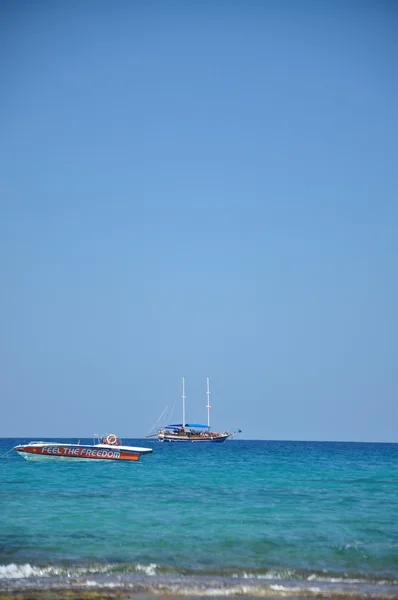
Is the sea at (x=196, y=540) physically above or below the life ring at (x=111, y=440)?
below

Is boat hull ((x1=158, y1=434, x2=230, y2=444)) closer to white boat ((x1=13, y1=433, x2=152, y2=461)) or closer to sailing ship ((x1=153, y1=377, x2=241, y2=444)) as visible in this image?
sailing ship ((x1=153, y1=377, x2=241, y2=444))

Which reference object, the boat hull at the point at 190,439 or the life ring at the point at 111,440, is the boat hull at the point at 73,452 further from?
the boat hull at the point at 190,439

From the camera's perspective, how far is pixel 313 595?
11.7 metres

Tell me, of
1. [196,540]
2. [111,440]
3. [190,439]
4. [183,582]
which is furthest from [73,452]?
[190,439]

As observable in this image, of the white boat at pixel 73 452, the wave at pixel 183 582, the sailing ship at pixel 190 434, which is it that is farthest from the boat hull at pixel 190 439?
the wave at pixel 183 582

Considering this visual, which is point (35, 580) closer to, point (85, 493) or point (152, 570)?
point (152, 570)

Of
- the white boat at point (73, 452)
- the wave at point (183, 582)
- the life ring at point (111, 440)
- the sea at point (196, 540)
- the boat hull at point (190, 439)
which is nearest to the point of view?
the wave at point (183, 582)

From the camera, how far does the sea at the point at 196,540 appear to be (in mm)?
12281

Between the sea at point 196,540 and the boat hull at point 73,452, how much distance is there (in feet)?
41.9

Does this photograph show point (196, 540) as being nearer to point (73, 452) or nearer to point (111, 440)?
point (73, 452)

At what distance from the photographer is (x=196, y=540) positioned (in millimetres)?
16984

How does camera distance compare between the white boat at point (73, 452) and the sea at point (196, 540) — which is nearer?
the sea at point (196, 540)

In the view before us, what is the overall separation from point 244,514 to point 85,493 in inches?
341

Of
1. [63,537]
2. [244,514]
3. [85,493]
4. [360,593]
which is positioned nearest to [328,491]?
[244,514]
